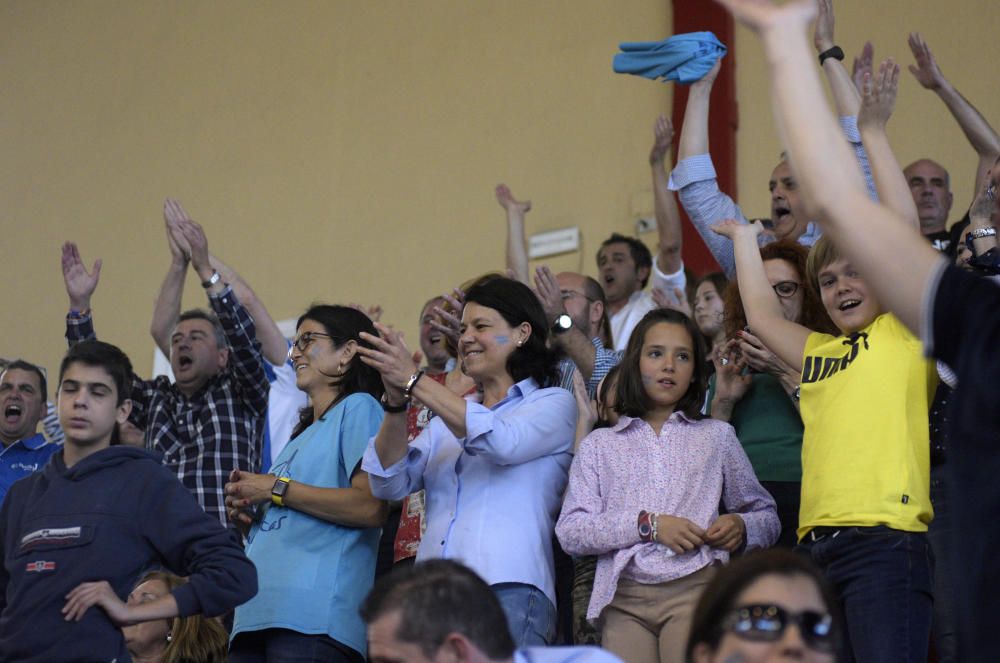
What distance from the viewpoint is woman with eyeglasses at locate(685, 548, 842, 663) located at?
5.74ft

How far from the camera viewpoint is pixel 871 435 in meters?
2.78

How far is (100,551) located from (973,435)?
197 cm

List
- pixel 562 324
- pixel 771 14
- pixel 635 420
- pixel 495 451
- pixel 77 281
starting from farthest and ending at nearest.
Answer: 1. pixel 77 281
2. pixel 562 324
3. pixel 635 420
4. pixel 495 451
5. pixel 771 14

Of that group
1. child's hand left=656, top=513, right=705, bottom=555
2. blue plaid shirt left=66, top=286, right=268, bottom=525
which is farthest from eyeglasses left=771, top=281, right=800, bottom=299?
blue plaid shirt left=66, top=286, right=268, bottom=525

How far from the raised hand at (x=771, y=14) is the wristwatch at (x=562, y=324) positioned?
2.32 m

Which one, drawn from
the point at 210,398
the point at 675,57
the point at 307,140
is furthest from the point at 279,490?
the point at 307,140

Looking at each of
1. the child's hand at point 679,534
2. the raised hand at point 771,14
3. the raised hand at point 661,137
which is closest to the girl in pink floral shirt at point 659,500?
the child's hand at point 679,534

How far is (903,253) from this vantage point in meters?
1.57

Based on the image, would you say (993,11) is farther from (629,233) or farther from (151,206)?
(151,206)

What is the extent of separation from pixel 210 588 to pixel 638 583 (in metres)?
0.91

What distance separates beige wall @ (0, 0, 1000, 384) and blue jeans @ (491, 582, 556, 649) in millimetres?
3121

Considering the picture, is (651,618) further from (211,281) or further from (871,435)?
(211,281)

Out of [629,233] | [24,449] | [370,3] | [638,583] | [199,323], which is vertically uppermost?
[370,3]

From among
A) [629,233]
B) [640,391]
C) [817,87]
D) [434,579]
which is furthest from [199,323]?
[817,87]
